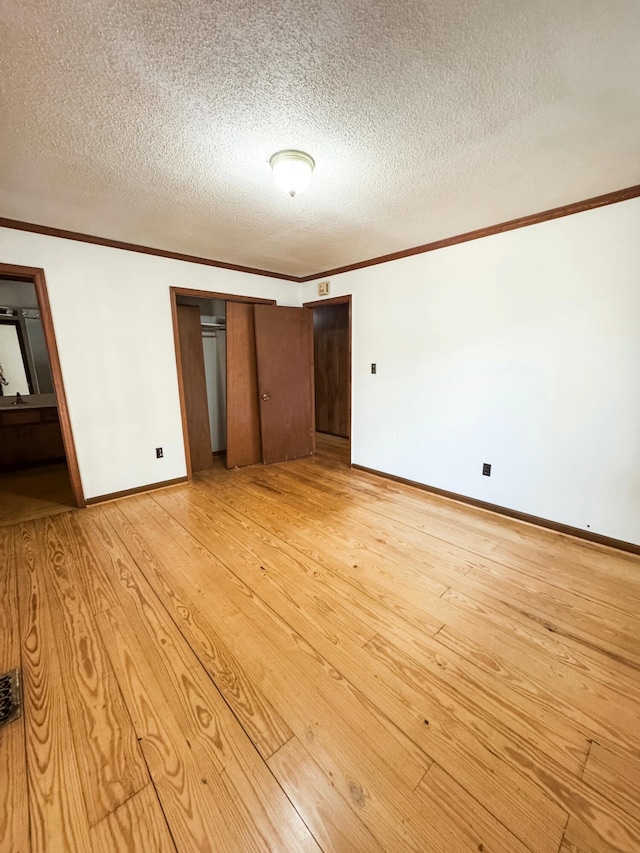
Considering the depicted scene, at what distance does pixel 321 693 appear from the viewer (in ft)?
4.20

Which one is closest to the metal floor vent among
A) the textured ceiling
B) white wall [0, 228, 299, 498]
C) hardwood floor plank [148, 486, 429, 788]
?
hardwood floor plank [148, 486, 429, 788]

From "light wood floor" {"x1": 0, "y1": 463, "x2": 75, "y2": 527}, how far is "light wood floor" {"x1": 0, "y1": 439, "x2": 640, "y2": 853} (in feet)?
1.57

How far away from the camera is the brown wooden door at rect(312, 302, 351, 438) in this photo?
5.44 metres

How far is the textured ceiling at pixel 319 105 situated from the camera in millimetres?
1013

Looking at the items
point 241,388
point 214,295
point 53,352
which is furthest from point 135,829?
point 214,295

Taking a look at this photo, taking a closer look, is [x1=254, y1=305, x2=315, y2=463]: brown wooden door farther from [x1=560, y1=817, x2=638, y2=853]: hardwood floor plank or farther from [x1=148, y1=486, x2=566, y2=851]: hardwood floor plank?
[x1=560, y1=817, x2=638, y2=853]: hardwood floor plank

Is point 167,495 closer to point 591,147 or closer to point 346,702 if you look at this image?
point 346,702

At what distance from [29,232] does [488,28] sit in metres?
3.12

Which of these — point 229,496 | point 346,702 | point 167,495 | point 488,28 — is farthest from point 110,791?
point 488,28

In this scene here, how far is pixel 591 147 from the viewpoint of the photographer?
1.61m

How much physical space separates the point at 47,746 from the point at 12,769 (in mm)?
88

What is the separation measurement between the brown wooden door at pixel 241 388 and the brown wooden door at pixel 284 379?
0.44 ft

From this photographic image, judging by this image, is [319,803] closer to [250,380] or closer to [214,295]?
[250,380]

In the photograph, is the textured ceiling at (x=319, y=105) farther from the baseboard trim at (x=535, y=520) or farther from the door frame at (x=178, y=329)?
the baseboard trim at (x=535, y=520)
